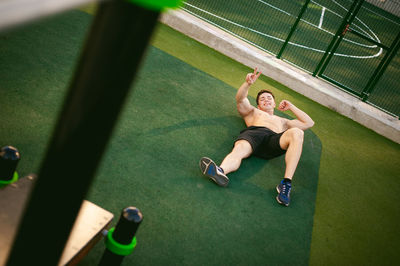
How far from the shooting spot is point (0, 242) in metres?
1.62

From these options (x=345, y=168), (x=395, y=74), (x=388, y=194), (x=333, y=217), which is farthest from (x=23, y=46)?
(x=395, y=74)

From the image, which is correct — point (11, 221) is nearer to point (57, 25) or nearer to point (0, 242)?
point (0, 242)

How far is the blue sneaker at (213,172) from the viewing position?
3.41m

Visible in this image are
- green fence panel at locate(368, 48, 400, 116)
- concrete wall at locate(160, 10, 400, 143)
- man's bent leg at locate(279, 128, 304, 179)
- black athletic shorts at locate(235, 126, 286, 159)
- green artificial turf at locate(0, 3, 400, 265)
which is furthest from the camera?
green fence panel at locate(368, 48, 400, 116)

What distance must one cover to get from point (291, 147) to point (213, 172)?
1.10m

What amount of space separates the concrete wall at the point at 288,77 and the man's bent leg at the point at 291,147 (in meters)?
3.04

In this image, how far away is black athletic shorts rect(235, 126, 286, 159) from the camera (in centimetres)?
412

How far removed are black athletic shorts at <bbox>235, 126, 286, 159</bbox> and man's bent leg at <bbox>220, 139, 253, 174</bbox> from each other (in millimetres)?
67

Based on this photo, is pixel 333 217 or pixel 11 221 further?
pixel 333 217

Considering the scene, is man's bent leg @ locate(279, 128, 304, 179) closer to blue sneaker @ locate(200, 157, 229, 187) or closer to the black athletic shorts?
the black athletic shorts

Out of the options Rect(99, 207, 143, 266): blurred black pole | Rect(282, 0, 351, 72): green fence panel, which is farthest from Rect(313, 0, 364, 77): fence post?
Rect(99, 207, 143, 266): blurred black pole

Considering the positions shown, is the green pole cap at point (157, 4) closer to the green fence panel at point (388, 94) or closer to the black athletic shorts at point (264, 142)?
the black athletic shorts at point (264, 142)

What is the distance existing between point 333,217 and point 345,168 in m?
1.28

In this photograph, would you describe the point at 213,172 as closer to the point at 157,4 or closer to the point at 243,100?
the point at 243,100
